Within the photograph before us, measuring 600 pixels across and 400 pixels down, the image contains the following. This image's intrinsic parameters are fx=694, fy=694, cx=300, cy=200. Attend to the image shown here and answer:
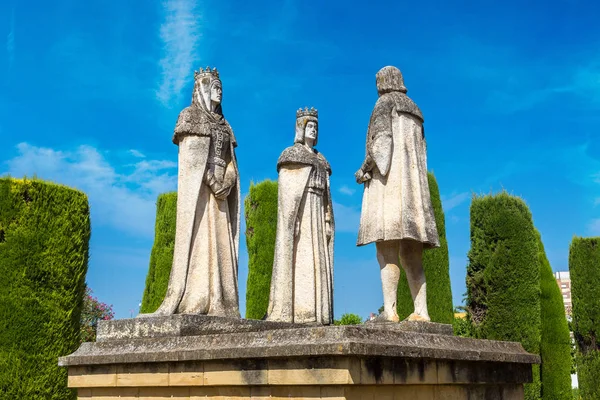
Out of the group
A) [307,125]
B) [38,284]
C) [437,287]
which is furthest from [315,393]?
[437,287]

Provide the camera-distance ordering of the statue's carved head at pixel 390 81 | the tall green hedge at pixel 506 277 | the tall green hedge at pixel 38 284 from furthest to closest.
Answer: the tall green hedge at pixel 506 277 < the tall green hedge at pixel 38 284 < the statue's carved head at pixel 390 81

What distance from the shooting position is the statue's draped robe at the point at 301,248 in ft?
31.1

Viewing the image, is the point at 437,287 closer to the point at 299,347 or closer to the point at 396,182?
the point at 396,182

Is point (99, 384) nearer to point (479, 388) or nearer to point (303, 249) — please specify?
point (303, 249)

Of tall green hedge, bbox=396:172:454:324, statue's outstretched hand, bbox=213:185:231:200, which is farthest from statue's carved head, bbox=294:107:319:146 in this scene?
tall green hedge, bbox=396:172:454:324

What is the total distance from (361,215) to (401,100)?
1.50 meters

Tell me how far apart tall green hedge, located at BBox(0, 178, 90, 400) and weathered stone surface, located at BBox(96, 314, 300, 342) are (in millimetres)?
4583

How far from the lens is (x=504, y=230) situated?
49.1 ft

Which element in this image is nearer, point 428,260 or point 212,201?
point 212,201

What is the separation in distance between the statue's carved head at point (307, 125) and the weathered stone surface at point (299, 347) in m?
3.92

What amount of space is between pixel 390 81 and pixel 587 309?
994cm

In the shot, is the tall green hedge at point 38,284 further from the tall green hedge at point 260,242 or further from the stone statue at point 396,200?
the stone statue at point 396,200

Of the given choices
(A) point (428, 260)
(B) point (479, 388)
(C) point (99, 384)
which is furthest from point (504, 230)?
(C) point (99, 384)

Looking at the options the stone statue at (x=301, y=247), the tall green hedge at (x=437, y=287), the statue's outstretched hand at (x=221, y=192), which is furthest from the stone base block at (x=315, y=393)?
the tall green hedge at (x=437, y=287)
